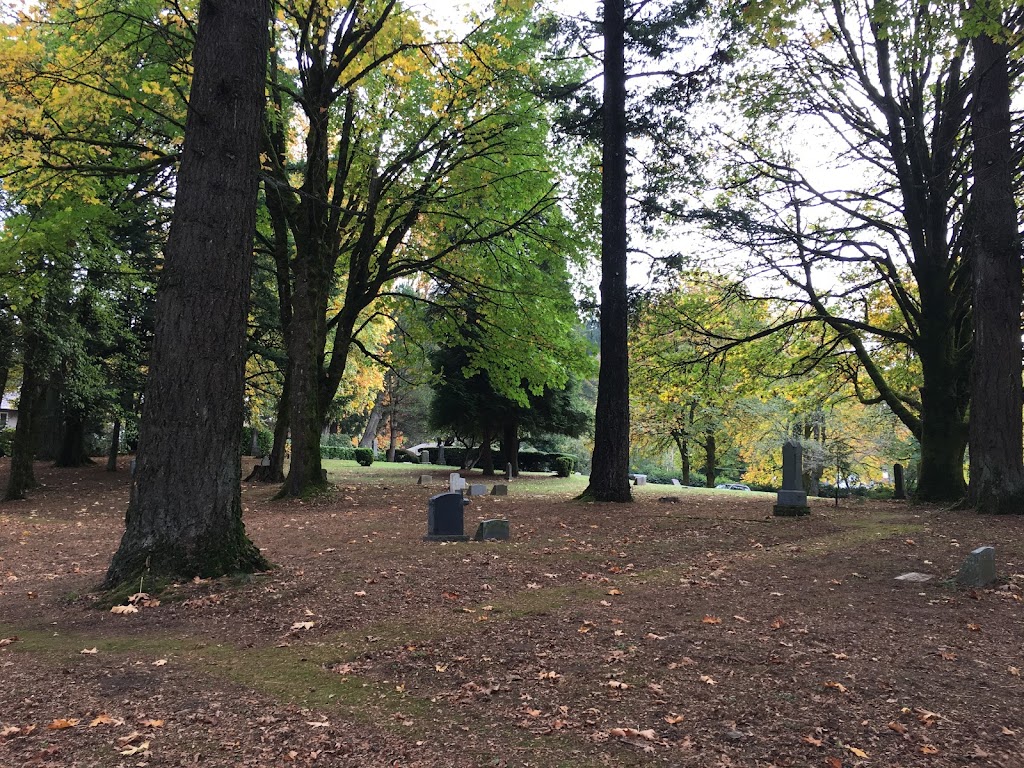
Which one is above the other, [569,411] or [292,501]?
[569,411]

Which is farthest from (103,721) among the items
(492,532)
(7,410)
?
(7,410)

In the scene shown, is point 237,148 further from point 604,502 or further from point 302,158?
point 302,158

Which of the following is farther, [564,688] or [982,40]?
[982,40]

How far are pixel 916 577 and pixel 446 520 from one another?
5.91 m

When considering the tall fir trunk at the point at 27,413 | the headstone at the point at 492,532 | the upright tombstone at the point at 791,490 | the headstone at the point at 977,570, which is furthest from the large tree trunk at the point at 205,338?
the tall fir trunk at the point at 27,413

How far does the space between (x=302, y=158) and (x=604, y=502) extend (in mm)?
14113

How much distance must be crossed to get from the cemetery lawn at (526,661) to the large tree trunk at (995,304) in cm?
307

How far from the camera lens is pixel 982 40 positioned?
1191cm

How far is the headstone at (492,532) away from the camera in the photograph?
9641 mm

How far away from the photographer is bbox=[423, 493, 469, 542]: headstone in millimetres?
9570

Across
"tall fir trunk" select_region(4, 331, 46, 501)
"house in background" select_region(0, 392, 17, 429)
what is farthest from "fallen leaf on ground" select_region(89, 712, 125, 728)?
"house in background" select_region(0, 392, 17, 429)

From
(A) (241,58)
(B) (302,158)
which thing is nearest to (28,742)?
(A) (241,58)

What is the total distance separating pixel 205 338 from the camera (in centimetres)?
621

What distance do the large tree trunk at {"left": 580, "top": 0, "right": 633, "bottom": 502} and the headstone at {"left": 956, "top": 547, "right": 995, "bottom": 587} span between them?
759 cm
